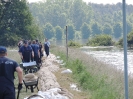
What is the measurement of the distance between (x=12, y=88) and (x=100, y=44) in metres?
84.7

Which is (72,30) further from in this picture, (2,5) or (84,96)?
(84,96)

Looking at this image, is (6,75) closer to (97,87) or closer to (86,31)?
(97,87)

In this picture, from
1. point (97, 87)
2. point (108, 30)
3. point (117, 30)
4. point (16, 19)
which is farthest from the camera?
point (108, 30)

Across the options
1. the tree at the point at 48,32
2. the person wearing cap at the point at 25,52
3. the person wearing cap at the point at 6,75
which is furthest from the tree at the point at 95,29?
the person wearing cap at the point at 6,75

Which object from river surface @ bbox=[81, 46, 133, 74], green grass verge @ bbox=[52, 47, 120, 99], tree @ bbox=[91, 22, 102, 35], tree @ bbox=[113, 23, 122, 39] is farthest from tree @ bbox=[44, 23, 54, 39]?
green grass verge @ bbox=[52, 47, 120, 99]

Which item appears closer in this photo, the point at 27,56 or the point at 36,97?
the point at 36,97

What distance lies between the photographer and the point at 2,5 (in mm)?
68625

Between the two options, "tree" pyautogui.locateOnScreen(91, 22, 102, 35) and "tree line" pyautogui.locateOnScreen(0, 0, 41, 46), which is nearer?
"tree line" pyautogui.locateOnScreen(0, 0, 41, 46)

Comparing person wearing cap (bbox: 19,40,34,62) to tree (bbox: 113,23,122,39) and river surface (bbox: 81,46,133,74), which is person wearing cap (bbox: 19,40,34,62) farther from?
tree (bbox: 113,23,122,39)

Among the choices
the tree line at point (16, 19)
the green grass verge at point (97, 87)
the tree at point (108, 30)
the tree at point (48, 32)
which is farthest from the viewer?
the tree at point (108, 30)

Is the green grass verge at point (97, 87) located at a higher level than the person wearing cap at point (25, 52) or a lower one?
lower

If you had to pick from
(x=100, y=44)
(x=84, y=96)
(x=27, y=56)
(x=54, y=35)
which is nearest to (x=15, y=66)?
(x=84, y=96)

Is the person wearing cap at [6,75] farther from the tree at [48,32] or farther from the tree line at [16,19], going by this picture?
the tree at [48,32]

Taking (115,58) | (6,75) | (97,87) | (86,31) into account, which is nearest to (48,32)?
(86,31)
